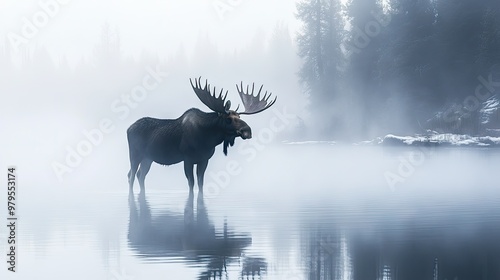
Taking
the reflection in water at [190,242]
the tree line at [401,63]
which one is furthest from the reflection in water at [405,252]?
the tree line at [401,63]

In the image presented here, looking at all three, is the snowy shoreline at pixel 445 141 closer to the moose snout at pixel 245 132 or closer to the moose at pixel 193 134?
the moose at pixel 193 134

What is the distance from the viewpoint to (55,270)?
1026 centimetres

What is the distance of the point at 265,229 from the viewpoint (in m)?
13.9

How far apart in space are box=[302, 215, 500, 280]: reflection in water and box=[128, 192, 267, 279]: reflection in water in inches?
31.0

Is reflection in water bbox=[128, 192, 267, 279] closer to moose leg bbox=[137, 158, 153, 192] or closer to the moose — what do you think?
the moose

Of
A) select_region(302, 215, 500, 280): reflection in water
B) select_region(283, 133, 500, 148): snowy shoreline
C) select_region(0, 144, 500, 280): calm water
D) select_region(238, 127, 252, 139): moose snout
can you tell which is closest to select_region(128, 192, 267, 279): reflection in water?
select_region(0, 144, 500, 280): calm water

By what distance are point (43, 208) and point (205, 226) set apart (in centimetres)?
447

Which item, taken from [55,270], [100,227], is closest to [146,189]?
[100,227]

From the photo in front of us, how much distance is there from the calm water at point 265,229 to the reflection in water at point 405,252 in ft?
0.05

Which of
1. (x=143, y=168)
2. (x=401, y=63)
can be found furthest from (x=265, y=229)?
(x=401, y=63)

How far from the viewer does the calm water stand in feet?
33.8

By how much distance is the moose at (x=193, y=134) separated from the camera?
2038cm

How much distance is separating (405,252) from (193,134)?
9.73 meters

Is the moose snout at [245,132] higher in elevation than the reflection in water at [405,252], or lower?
higher
